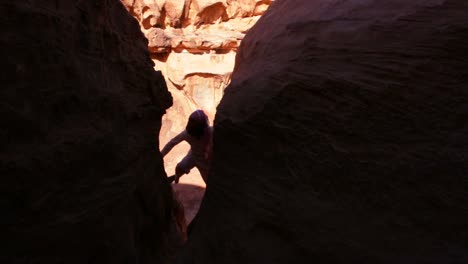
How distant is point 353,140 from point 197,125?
1.28m

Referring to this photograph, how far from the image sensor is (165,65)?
684 cm

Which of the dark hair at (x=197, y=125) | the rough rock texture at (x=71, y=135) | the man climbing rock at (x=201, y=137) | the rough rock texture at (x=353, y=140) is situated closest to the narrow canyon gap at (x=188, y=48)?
the man climbing rock at (x=201, y=137)

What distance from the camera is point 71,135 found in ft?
3.70

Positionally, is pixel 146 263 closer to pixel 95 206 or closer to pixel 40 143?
pixel 95 206

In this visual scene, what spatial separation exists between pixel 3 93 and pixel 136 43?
2.45ft

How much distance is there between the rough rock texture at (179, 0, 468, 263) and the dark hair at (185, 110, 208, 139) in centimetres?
84

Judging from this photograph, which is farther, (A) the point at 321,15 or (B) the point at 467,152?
(A) the point at 321,15

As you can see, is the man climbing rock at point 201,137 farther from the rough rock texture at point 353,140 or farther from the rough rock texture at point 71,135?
the rough rock texture at point 353,140

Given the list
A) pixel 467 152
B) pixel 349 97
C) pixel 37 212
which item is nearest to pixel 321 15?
pixel 349 97

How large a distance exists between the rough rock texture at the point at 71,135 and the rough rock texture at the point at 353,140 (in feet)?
1.37

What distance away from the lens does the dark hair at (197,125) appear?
2199 mm

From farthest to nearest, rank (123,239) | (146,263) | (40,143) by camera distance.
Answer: (146,263) → (123,239) → (40,143)

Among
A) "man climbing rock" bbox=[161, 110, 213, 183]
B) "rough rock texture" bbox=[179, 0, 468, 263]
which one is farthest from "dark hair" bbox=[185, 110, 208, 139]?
"rough rock texture" bbox=[179, 0, 468, 263]

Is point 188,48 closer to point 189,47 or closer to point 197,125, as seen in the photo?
point 189,47
